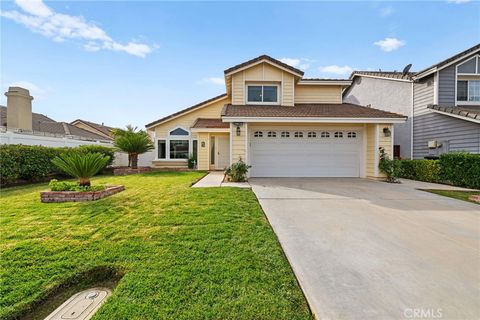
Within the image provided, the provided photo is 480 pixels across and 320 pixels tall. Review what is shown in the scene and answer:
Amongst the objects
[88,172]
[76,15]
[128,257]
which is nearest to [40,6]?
[76,15]

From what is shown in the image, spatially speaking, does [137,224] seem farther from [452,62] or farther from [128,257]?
[452,62]

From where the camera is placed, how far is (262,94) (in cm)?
1316

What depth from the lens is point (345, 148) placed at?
1141 cm

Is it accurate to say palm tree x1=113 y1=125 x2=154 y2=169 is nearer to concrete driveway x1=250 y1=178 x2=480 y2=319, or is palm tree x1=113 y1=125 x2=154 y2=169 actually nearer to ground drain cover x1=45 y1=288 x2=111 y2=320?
concrete driveway x1=250 y1=178 x2=480 y2=319

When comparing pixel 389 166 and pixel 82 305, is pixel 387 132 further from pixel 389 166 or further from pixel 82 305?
pixel 82 305

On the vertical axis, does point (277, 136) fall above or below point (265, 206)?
above

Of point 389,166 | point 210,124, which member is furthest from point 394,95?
point 210,124

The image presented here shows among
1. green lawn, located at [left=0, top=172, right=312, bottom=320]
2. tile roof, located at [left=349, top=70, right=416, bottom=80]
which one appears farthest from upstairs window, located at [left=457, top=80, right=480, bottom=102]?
green lawn, located at [left=0, top=172, right=312, bottom=320]

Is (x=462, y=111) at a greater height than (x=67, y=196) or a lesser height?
greater

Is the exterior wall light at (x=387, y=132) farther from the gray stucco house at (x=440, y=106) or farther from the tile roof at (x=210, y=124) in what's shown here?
the tile roof at (x=210, y=124)

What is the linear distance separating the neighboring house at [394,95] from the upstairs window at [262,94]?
8.75m

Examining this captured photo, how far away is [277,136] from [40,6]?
9947 mm

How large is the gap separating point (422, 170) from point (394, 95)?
7613mm

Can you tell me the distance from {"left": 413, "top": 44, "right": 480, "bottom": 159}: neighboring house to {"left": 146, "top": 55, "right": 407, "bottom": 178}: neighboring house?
3932mm
